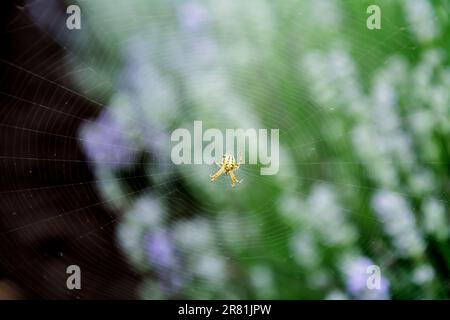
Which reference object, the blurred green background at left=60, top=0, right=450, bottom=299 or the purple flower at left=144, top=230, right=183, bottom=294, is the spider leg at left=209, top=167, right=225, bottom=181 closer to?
the blurred green background at left=60, top=0, right=450, bottom=299

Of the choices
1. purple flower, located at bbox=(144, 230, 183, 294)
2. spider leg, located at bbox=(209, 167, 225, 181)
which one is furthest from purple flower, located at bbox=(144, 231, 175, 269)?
spider leg, located at bbox=(209, 167, 225, 181)

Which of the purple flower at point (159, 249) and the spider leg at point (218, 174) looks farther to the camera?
the spider leg at point (218, 174)

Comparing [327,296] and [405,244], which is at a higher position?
[405,244]

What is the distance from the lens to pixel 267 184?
3.20 meters

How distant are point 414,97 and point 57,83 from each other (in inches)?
78.1

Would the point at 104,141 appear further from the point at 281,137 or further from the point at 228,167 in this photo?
the point at 281,137

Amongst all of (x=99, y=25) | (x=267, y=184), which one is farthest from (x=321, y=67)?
(x=99, y=25)

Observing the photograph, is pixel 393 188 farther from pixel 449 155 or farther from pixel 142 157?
Result: pixel 142 157

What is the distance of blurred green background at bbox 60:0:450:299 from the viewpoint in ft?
9.96

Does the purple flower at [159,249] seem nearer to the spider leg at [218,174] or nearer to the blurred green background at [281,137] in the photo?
the blurred green background at [281,137]

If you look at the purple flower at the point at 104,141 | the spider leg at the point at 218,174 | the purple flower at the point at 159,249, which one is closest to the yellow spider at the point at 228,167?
the spider leg at the point at 218,174

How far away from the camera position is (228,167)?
330cm

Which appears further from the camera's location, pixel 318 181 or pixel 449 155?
pixel 318 181

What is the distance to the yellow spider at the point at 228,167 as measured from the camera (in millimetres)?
3297
